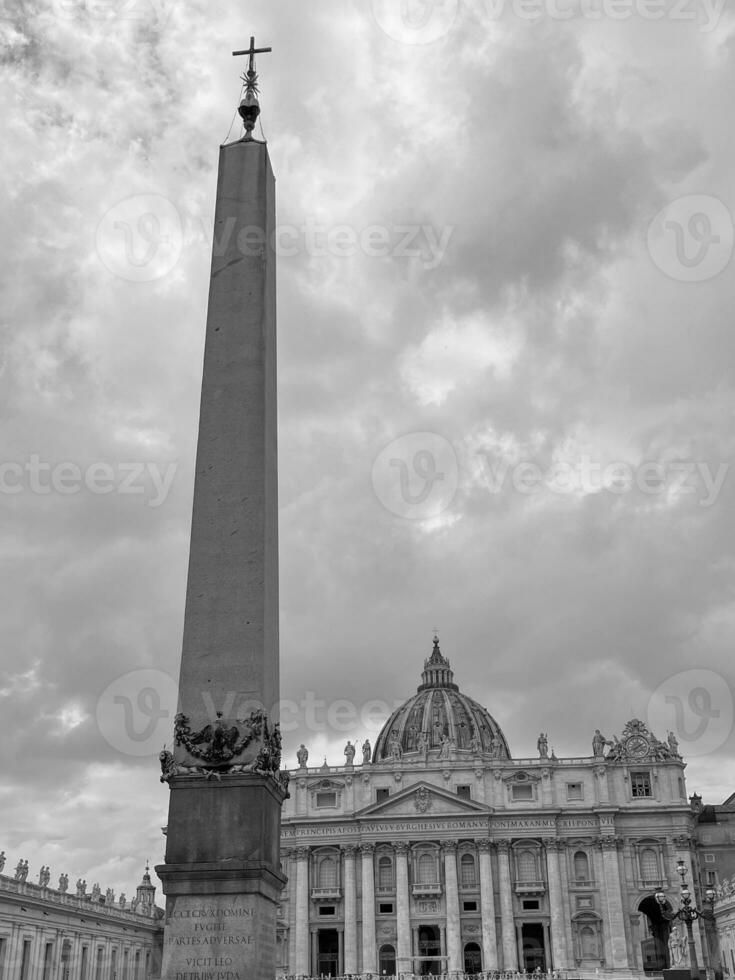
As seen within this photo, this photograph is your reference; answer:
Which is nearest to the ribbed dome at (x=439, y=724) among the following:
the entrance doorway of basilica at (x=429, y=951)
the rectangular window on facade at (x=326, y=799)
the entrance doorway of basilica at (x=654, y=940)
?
the rectangular window on facade at (x=326, y=799)

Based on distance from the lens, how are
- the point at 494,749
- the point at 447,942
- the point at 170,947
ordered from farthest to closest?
the point at 494,749 → the point at 447,942 → the point at 170,947

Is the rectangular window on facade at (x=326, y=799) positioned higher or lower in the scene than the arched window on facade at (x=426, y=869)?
higher

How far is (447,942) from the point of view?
296 feet

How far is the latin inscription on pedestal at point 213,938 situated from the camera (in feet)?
43.5

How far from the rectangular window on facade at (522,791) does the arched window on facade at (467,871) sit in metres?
6.74

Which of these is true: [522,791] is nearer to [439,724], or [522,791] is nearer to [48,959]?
[439,724]

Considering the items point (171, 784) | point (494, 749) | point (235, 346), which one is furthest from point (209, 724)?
point (494, 749)

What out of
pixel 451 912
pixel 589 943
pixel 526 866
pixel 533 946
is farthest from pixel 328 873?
pixel 589 943

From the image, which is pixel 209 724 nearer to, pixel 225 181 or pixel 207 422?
pixel 207 422

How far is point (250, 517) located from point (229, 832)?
4330 millimetres

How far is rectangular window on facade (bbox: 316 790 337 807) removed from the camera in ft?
321

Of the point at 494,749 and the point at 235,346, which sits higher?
the point at 494,749

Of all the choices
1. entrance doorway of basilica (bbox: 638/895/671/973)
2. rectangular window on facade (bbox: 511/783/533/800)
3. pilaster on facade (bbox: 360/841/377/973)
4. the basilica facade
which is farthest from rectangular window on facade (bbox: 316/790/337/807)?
entrance doorway of basilica (bbox: 638/895/671/973)

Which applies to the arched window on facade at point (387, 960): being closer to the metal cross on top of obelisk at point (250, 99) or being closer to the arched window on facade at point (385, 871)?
the arched window on facade at point (385, 871)
